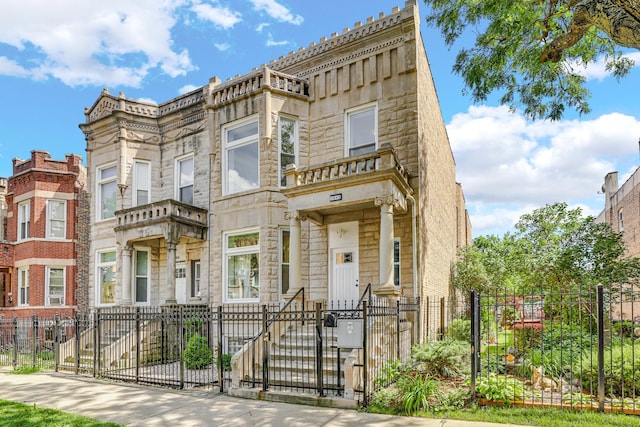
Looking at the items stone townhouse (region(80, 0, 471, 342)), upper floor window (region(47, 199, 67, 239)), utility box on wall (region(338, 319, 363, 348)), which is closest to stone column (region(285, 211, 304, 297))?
stone townhouse (region(80, 0, 471, 342))

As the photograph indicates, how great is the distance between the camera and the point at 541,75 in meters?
13.5

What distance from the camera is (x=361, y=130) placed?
50.3 ft

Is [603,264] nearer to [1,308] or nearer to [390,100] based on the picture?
[390,100]


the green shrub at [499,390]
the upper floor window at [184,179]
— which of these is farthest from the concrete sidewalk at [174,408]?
the upper floor window at [184,179]

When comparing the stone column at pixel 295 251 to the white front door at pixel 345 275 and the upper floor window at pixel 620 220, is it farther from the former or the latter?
the upper floor window at pixel 620 220

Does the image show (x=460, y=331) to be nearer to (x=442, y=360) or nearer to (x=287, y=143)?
(x=442, y=360)

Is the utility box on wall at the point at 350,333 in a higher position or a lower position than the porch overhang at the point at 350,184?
lower

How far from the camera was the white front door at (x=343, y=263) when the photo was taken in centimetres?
1440

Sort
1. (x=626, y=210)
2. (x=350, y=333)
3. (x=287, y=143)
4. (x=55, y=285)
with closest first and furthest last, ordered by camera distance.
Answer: (x=350, y=333), (x=287, y=143), (x=55, y=285), (x=626, y=210)

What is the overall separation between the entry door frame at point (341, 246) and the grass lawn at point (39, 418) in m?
7.92

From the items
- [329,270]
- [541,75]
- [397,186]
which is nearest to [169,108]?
[329,270]

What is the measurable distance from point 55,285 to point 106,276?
17.6ft

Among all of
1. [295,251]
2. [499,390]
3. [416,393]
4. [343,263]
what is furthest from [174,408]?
[343,263]

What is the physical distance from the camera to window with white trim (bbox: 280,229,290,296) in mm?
15594
